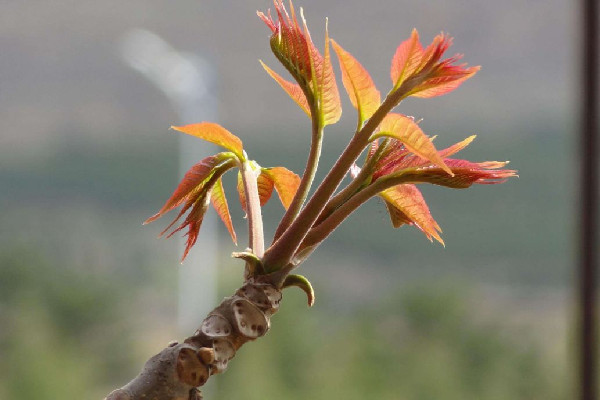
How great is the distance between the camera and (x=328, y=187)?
245mm

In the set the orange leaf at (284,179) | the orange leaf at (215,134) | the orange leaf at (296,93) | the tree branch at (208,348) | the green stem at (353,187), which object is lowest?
the tree branch at (208,348)

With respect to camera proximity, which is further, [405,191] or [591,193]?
[591,193]

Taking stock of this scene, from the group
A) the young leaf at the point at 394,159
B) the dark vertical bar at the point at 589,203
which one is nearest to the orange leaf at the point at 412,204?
the young leaf at the point at 394,159

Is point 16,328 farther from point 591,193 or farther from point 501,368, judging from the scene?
point 591,193

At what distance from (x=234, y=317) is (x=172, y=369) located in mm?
24

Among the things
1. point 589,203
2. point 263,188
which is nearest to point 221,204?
point 263,188

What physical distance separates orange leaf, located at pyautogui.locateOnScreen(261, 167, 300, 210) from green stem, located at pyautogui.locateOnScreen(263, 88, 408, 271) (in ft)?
0.16

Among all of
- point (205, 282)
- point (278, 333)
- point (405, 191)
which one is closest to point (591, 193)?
point (405, 191)

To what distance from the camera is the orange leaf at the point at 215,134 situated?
0.86ft

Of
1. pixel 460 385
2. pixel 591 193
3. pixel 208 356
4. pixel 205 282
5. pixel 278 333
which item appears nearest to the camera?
pixel 208 356

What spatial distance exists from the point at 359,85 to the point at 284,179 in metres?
0.06

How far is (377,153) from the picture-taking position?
0.86 feet

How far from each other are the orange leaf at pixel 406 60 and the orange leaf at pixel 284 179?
0.21 ft

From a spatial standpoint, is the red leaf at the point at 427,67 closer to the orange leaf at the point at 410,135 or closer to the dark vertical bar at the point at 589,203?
the orange leaf at the point at 410,135
